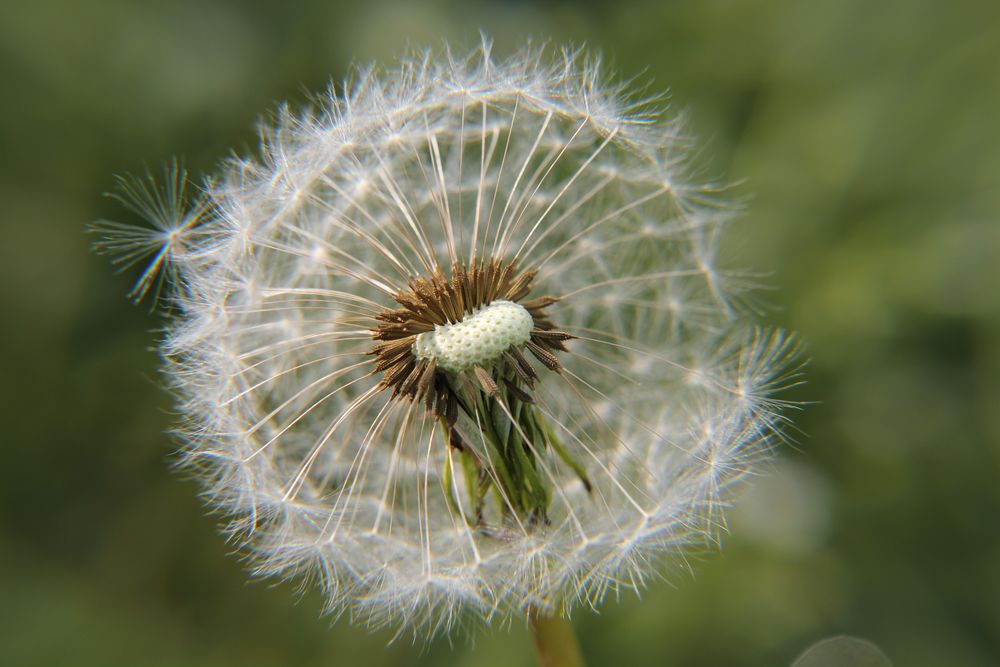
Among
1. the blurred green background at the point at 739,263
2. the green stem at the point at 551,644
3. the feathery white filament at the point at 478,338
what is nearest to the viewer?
the green stem at the point at 551,644

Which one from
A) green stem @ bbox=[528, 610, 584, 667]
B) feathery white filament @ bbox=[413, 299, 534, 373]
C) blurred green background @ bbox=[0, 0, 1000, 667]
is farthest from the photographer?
blurred green background @ bbox=[0, 0, 1000, 667]

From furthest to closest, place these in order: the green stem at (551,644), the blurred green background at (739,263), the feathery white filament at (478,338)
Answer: the blurred green background at (739,263), the feathery white filament at (478,338), the green stem at (551,644)

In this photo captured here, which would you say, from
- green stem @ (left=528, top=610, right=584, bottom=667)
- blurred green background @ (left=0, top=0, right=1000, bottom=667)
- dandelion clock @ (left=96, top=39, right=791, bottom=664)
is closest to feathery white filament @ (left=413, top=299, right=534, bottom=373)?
dandelion clock @ (left=96, top=39, right=791, bottom=664)

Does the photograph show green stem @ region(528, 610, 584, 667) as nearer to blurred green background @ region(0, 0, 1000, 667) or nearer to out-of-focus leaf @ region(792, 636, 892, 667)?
out-of-focus leaf @ region(792, 636, 892, 667)

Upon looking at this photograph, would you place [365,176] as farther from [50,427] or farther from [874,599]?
[874,599]

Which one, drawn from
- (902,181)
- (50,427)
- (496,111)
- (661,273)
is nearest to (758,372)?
(661,273)

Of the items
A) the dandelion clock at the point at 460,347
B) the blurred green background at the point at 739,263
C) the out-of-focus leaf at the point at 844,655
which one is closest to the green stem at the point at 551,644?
the dandelion clock at the point at 460,347

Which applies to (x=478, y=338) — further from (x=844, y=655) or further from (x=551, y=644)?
(x=844, y=655)

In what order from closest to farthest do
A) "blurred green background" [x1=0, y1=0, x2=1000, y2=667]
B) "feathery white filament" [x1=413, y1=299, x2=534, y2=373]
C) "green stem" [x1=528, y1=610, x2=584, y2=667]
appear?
"green stem" [x1=528, y1=610, x2=584, y2=667]
"feathery white filament" [x1=413, y1=299, x2=534, y2=373]
"blurred green background" [x1=0, y1=0, x2=1000, y2=667]

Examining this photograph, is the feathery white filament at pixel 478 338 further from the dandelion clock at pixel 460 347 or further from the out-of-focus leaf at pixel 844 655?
the out-of-focus leaf at pixel 844 655

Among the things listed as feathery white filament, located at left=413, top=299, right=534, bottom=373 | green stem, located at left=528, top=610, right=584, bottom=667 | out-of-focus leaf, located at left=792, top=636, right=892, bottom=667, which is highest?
feathery white filament, located at left=413, top=299, right=534, bottom=373
